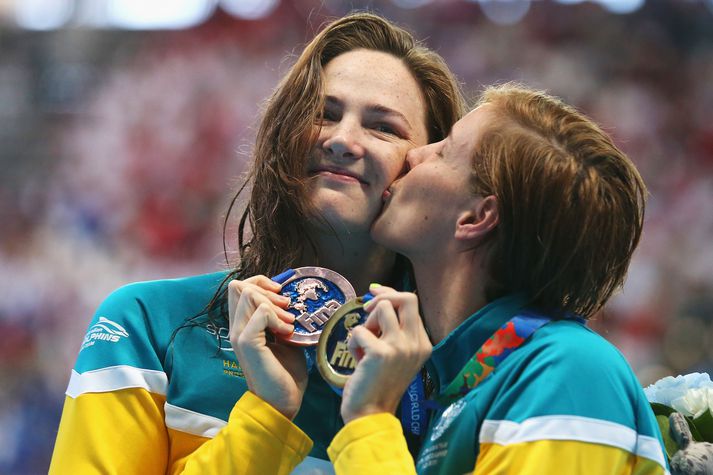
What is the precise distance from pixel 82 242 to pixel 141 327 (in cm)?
470

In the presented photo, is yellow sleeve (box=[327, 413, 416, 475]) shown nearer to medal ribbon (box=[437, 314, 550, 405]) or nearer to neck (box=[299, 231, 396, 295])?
medal ribbon (box=[437, 314, 550, 405])

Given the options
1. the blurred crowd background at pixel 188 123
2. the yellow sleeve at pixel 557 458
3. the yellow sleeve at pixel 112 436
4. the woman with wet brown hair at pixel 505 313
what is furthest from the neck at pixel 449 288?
the blurred crowd background at pixel 188 123

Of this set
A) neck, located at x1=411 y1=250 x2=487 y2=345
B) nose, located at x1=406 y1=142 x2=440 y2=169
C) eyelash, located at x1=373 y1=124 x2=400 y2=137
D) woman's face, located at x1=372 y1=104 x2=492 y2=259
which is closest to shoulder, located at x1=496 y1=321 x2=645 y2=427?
neck, located at x1=411 y1=250 x2=487 y2=345

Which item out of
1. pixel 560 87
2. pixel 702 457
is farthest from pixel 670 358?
pixel 702 457

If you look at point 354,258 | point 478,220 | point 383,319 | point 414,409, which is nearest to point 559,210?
point 478,220

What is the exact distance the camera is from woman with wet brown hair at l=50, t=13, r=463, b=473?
243cm

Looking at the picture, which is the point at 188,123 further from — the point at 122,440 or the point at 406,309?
the point at 406,309

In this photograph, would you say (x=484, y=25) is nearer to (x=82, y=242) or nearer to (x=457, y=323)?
(x=82, y=242)

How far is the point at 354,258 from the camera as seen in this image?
292 centimetres

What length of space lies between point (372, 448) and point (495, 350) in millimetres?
370

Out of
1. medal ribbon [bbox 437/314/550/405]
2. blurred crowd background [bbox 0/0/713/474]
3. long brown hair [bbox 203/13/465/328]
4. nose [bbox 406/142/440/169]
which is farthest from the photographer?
blurred crowd background [bbox 0/0/713/474]

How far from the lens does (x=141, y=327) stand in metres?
2.58

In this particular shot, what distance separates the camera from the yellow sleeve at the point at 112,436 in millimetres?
2410

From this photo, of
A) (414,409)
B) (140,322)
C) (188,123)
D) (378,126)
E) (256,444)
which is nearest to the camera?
(256,444)
